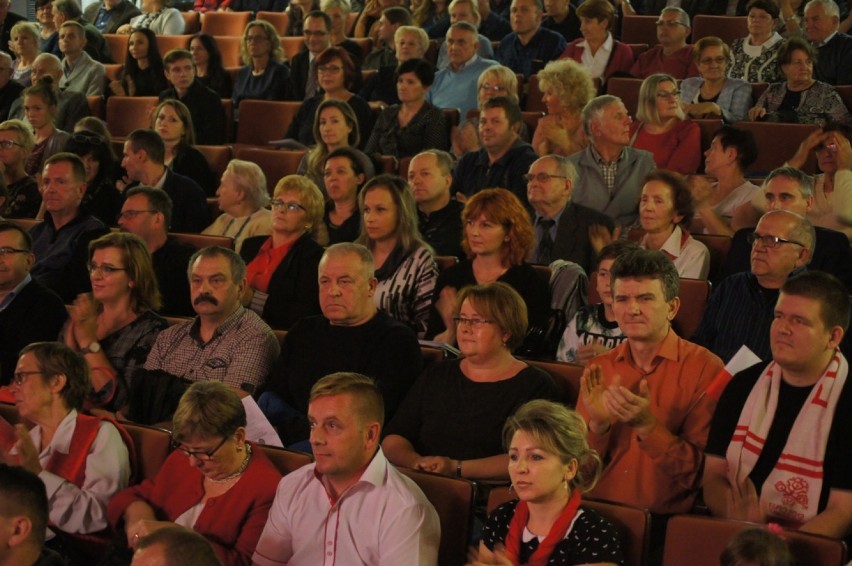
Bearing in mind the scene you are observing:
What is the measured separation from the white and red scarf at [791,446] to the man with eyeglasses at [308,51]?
4565 mm

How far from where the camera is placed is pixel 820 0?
618 centimetres

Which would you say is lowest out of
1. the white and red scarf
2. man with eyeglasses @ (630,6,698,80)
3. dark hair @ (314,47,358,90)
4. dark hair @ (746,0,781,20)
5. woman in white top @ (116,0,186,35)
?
the white and red scarf

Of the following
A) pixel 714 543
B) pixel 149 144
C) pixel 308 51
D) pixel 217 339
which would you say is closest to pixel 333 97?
pixel 308 51

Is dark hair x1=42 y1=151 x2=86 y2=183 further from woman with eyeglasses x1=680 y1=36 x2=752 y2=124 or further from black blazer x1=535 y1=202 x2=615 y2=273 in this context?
woman with eyeglasses x1=680 y1=36 x2=752 y2=124

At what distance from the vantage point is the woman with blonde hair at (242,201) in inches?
193

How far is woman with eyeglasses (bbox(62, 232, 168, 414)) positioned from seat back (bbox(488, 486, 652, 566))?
172 cm

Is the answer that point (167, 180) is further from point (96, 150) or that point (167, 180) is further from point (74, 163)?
point (74, 163)

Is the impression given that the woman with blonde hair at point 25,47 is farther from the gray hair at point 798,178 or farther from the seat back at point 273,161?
the gray hair at point 798,178

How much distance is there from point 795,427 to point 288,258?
2049 mm

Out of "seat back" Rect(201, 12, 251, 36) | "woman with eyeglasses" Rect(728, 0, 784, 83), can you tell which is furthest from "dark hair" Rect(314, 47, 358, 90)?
"seat back" Rect(201, 12, 251, 36)

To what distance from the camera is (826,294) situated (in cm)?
272

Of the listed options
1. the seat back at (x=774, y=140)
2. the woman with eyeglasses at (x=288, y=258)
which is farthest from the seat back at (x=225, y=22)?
the woman with eyeglasses at (x=288, y=258)

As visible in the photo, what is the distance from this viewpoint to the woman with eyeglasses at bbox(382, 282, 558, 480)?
10.0ft

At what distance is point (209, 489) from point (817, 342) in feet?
4.75
